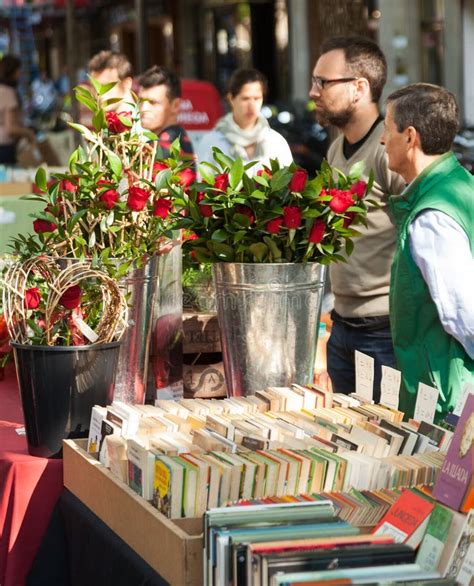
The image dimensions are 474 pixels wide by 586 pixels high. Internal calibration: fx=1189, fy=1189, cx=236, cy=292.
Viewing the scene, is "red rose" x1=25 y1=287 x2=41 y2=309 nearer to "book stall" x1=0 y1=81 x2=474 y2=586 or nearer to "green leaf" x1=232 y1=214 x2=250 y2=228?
"book stall" x1=0 y1=81 x2=474 y2=586

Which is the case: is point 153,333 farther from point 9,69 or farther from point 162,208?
point 9,69

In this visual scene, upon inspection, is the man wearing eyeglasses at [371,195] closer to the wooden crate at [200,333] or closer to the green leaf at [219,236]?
the wooden crate at [200,333]

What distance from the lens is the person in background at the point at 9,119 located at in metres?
9.93

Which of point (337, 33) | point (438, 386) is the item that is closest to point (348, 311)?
point (438, 386)

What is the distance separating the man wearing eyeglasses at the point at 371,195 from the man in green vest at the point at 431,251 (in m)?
0.57

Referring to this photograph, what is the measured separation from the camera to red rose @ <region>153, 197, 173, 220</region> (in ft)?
10.1

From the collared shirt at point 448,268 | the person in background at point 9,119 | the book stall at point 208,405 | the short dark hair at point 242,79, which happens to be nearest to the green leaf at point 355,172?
the book stall at point 208,405

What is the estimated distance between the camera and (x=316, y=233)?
3139mm

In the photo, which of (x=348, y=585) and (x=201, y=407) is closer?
(x=348, y=585)

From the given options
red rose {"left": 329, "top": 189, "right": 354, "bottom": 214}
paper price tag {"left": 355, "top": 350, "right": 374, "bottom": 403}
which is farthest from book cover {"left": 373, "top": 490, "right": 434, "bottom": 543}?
red rose {"left": 329, "top": 189, "right": 354, "bottom": 214}

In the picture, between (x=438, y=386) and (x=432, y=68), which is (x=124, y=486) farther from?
(x=432, y=68)

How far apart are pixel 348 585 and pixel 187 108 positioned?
932 cm

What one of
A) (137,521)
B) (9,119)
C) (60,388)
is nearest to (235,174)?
(60,388)

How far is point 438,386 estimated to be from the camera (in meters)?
3.34
